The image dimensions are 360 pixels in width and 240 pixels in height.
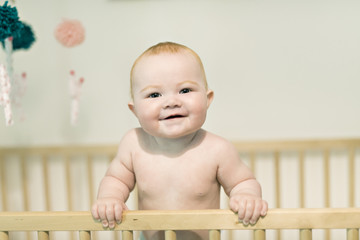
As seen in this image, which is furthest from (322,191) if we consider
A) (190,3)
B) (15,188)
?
(15,188)

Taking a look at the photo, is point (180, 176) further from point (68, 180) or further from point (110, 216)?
point (68, 180)

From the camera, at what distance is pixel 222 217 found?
28.0 inches

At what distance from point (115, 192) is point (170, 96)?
0.23 metres

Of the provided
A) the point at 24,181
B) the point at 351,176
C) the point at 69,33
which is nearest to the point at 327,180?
the point at 351,176

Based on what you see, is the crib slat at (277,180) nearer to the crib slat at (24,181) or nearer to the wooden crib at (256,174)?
the wooden crib at (256,174)

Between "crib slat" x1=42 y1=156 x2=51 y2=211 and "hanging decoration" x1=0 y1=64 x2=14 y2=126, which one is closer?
"hanging decoration" x1=0 y1=64 x2=14 y2=126

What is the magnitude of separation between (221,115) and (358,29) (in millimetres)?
544

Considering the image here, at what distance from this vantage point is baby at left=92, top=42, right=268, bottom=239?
2.60 feet

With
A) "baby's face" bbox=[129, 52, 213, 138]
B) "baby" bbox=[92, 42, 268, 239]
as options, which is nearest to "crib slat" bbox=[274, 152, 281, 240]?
"baby" bbox=[92, 42, 268, 239]

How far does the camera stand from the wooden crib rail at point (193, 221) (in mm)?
702

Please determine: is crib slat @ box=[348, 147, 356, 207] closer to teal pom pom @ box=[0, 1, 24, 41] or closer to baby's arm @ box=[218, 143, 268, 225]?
baby's arm @ box=[218, 143, 268, 225]

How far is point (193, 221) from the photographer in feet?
2.34

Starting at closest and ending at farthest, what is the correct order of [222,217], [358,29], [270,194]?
[222,217] → [358,29] → [270,194]

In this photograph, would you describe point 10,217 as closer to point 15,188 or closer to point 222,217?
point 222,217
